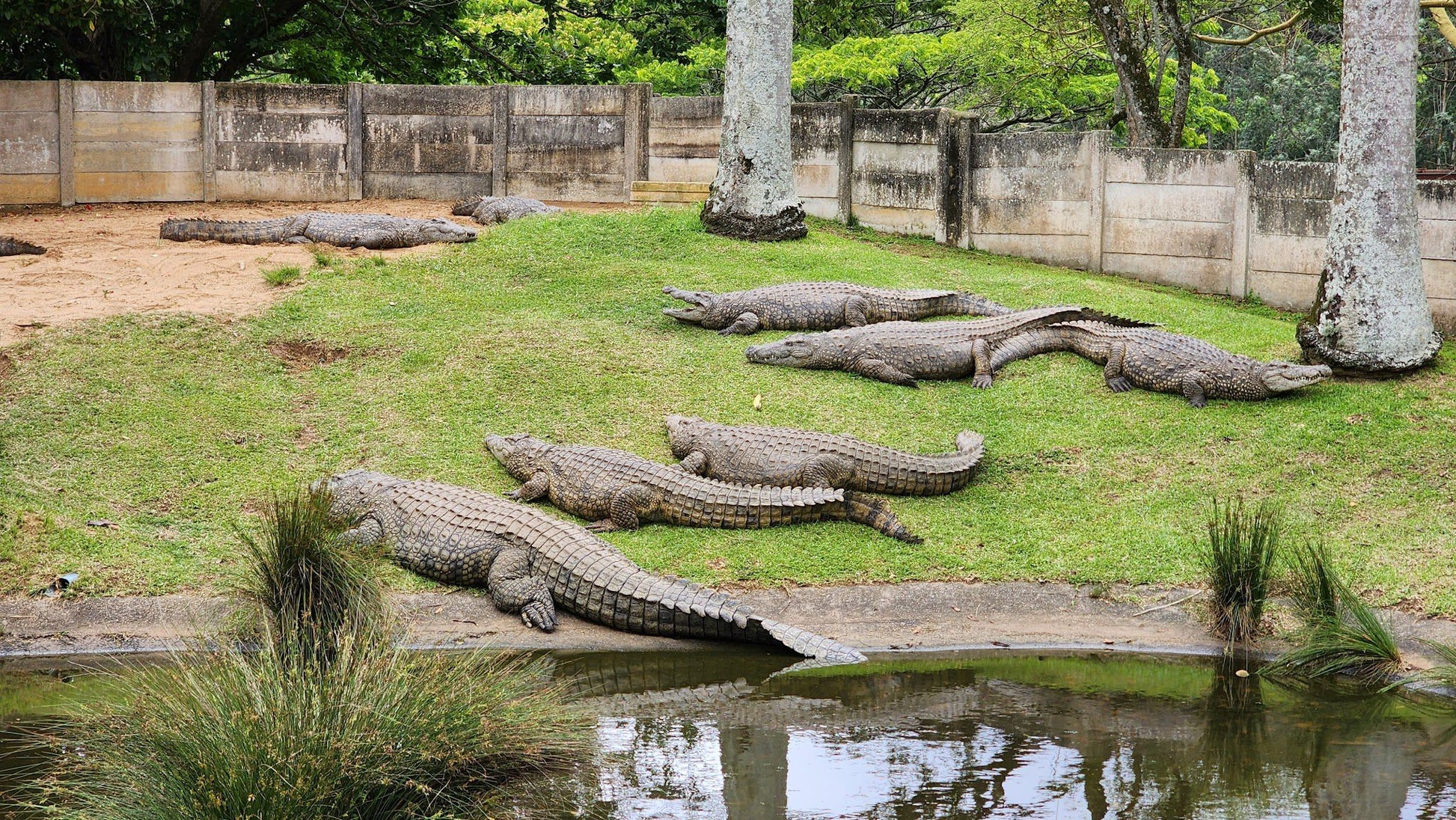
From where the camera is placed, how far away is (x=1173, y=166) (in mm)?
13281

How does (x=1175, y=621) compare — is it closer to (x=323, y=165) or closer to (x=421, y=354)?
(x=421, y=354)

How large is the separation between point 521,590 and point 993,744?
97.2 inches

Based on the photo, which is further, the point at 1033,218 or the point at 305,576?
the point at 1033,218

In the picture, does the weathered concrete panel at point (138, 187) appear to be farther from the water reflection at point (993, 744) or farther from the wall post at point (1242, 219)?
the water reflection at point (993, 744)

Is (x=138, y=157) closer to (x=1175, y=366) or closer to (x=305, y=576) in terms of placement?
(x=305, y=576)

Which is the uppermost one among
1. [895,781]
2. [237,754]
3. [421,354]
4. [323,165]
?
[323,165]

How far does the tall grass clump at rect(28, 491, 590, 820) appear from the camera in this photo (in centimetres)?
427

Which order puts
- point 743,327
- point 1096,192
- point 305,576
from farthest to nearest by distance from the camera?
point 1096,192 < point 743,327 < point 305,576

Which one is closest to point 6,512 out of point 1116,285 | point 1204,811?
point 1204,811

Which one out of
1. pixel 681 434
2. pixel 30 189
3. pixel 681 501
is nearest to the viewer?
pixel 681 501

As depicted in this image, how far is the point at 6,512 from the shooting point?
700 cm

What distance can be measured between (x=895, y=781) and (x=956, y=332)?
516cm

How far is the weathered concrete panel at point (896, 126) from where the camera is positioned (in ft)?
48.4

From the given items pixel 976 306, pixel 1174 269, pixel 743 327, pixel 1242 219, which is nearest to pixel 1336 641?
pixel 976 306
